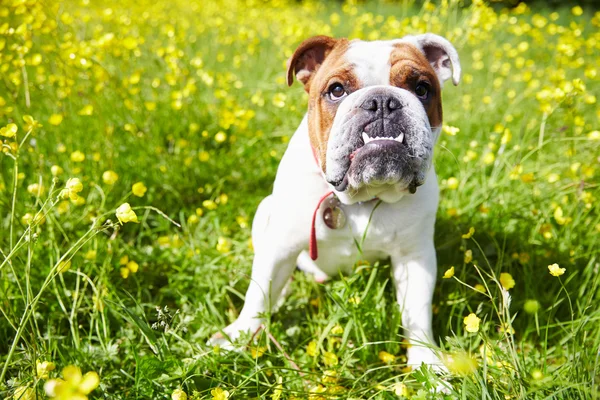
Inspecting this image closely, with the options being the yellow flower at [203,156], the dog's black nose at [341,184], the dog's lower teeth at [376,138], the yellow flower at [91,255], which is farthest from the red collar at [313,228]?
the yellow flower at [203,156]

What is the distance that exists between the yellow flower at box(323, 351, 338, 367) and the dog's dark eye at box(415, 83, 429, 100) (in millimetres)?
1043

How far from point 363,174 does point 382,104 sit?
0.80 feet

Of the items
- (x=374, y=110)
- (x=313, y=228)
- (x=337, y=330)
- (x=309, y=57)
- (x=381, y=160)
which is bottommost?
(x=337, y=330)

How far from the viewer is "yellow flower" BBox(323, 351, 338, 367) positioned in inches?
68.8

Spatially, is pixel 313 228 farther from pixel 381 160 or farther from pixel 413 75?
pixel 413 75

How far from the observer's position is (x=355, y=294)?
1.87m

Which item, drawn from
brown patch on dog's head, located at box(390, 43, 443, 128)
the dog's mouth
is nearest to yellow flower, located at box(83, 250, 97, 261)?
the dog's mouth

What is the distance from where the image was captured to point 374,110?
5.08 feet

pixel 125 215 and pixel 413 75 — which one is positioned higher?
pixel 413 75

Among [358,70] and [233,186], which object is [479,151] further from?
[358,70]

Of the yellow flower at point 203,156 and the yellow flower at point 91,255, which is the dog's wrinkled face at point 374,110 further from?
the yellow flower at point 203,156

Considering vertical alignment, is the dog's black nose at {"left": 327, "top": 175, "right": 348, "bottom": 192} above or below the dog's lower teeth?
below

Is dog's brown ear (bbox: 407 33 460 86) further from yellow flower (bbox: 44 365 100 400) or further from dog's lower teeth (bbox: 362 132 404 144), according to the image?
yellow flower (bbox: 44 365 100 400)

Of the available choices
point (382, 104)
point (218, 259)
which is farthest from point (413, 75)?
point (218, 259)
